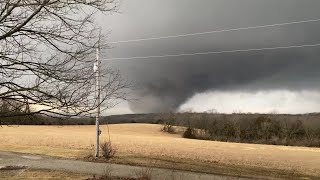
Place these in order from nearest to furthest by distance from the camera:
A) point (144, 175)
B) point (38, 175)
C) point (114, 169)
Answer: point (144, 175)
point (38, 175)
point (114, 169)

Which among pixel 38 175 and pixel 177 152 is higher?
pixel 177 152

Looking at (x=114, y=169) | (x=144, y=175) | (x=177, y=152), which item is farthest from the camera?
(x=177, y=152)

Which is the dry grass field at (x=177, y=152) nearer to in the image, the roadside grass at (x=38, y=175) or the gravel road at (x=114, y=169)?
the roadside grass at (x=38, y=175)

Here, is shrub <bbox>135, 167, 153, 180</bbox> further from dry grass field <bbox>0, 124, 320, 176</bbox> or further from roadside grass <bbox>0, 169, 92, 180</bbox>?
dry grass field <bbox>0, 124, 320, 176</bbox>

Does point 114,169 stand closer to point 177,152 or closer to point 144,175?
point 144,175

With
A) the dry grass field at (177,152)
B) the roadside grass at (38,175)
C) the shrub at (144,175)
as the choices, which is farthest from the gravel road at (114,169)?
the dry grass field at (177,152)

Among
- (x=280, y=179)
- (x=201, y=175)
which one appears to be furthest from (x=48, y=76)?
(x=280, y=179)

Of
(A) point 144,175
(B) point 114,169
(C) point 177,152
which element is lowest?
(B) point 114,169

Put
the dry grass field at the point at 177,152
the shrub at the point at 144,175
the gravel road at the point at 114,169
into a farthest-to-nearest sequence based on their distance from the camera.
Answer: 1. the dry grass field at the point at 177,152
2. the gravel road at the point at 114,169
3. the shrub at the point at 144,175

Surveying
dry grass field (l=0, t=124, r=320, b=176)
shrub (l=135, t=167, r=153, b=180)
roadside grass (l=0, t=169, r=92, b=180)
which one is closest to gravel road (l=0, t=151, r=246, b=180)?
shrub (l=135, t=167, r=153, b=180)

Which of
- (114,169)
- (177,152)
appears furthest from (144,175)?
(177,152)

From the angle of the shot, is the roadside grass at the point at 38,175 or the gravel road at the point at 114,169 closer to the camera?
the roadside grass at the point at 38,175

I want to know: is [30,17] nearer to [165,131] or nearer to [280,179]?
[280,179]

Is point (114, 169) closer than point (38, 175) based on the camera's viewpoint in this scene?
No
